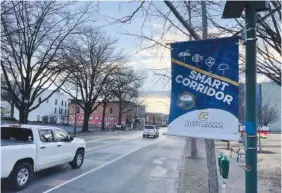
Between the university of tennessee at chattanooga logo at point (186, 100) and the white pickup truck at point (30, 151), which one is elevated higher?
the university of tennessee at chattanooga logo at point (186, 100)

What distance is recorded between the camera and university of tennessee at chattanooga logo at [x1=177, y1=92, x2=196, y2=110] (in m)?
4.21

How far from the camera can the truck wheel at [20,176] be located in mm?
8977

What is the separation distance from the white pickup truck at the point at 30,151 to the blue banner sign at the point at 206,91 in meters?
5.71

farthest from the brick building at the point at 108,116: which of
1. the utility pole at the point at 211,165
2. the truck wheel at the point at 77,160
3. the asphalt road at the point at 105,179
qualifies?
the utility pole at the point at 211,165

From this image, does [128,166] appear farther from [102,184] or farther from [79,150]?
[102,184]

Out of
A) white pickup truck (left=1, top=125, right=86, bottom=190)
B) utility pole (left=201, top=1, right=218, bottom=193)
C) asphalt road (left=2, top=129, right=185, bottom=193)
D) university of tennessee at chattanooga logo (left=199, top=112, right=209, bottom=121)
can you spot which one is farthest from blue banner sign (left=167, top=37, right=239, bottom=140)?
asphalt road (left=2, top=129, right=185, bottom=193)

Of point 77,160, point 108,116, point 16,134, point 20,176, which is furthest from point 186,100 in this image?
point 108,116

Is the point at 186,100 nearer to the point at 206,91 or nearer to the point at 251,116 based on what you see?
the point at 206,91

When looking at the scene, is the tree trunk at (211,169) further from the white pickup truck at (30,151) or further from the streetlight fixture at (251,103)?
the white pickup truck at (30,151)

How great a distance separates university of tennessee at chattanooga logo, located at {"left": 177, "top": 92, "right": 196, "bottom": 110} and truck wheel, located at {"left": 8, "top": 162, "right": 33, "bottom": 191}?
6271mm

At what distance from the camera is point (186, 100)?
4246 mm

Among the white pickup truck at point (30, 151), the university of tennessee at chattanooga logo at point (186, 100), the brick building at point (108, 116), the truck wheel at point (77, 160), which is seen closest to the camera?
the university of tennessee at chattanooga logo at point (186, 100)

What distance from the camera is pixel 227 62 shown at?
4164 mm

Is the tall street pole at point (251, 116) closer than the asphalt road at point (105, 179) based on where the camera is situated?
Yes
